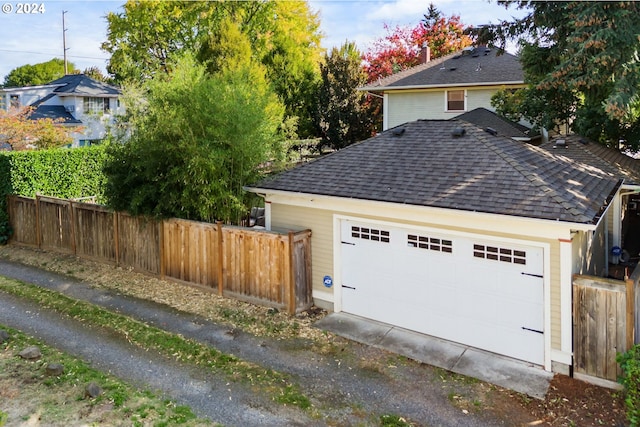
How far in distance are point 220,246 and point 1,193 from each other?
881 centimetres

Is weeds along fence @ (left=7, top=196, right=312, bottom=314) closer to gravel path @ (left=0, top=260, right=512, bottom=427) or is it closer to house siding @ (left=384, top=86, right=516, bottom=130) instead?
gravel path @ (left=0, top=260, right=512, bottom=427)

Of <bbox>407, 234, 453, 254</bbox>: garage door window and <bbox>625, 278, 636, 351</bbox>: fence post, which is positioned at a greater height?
<bbox>407, 234, 453, 254</bbox>: garage door window

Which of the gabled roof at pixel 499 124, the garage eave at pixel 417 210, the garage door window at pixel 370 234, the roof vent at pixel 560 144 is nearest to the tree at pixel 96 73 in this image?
the gabled roof at pixel 499 124

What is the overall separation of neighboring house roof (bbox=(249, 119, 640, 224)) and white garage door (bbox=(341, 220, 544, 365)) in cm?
64

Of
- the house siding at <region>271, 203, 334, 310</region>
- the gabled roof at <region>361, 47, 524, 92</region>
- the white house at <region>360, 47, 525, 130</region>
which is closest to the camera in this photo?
the house siding at <region>271, 203, 334, 310</region>

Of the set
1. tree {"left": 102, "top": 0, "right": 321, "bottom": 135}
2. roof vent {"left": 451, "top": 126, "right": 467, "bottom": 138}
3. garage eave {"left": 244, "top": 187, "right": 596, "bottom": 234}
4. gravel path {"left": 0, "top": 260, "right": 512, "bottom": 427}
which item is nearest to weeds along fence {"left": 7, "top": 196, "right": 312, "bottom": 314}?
garage eave {"left": 244, "top": 187, "right": 596, "bottom": 234}

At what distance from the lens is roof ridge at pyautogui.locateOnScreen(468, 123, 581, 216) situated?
7168 millimetres

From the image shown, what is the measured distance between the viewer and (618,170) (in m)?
11.7

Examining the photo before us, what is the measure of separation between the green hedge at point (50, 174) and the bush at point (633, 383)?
14.1 meters

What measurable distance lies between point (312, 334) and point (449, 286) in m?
2.55

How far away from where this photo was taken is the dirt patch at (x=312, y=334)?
6281mm

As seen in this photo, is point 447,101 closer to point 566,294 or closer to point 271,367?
point 566,294

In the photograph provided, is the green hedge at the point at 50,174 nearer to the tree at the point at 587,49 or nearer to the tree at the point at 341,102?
the tree at the point at 587,49

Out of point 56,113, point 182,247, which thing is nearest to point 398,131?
point 182,247
